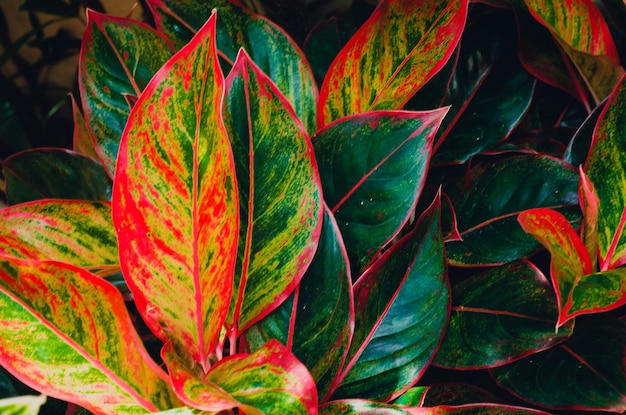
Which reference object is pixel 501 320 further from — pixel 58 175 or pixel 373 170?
pixel 58 175

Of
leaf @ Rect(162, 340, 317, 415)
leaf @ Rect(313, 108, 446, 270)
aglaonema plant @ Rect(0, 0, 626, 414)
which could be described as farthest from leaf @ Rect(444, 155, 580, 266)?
leaf @ Rect(162, 340, 317, 415)

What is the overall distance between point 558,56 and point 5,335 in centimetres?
54

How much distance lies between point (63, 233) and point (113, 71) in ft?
0.52

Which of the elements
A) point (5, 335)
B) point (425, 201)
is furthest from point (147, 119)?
point (425, 201)

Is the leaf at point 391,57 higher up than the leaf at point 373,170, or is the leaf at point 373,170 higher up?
the leaf at point 391,57

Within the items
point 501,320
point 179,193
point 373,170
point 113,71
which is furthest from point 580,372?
point 113,71

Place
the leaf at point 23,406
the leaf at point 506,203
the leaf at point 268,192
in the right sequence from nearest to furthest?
the leaf at point 23,406 → the leaf at point 268,192 → the leaf at point 506,203

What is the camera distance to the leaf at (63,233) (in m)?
0.42

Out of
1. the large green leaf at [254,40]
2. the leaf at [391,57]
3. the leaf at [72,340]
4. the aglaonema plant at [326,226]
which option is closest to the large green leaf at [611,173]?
the aglaonema plant at [326,226]

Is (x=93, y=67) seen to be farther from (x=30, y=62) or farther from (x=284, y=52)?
(x=30, y=62)

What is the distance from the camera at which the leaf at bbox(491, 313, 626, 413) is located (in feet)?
1.41

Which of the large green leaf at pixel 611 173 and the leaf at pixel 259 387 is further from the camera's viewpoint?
the large green leaf at pixel 611 173

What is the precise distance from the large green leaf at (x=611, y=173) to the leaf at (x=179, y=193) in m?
0.31

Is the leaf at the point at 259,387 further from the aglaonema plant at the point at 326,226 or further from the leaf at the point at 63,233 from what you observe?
the leaf at the point at 63,233
